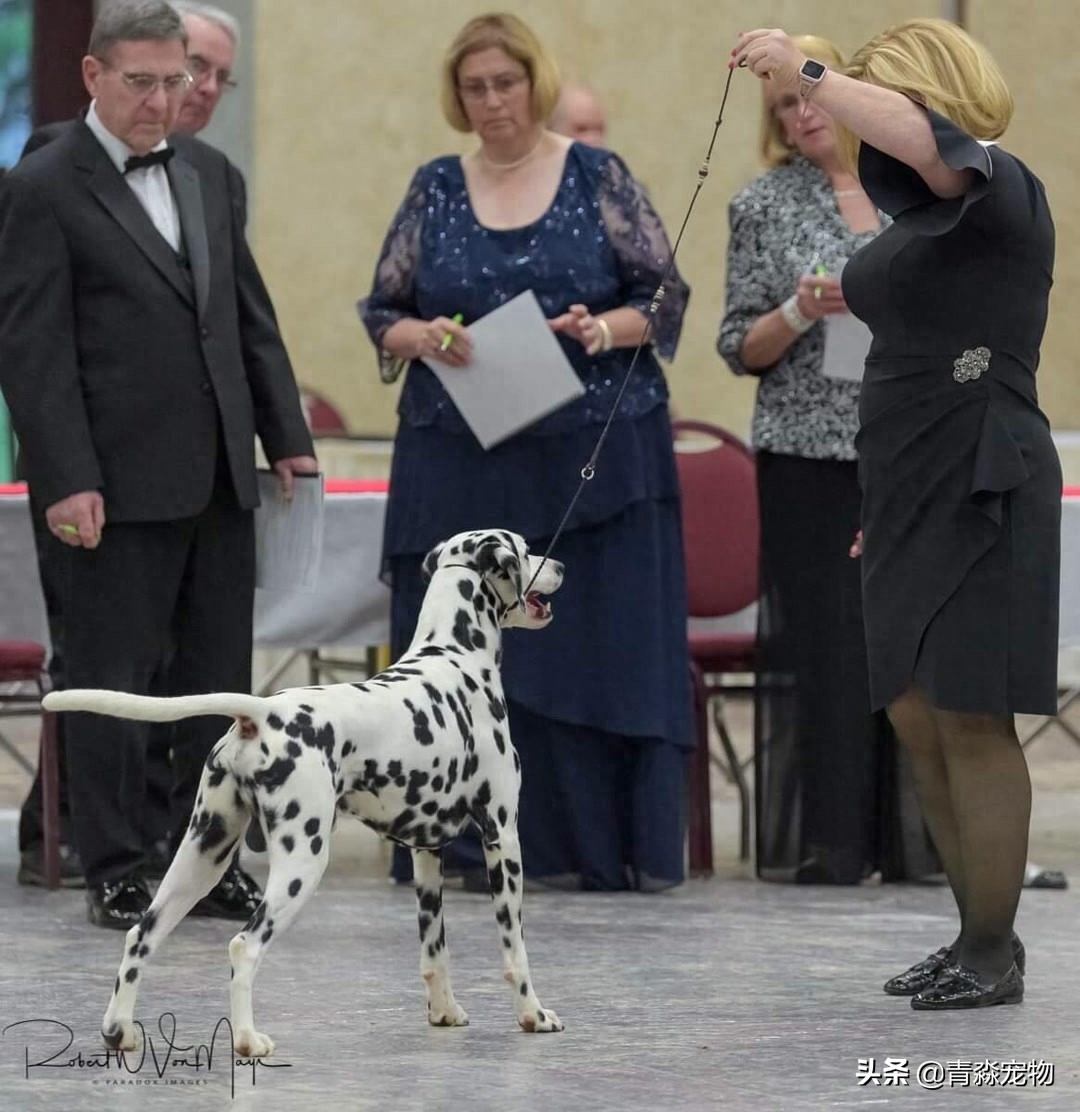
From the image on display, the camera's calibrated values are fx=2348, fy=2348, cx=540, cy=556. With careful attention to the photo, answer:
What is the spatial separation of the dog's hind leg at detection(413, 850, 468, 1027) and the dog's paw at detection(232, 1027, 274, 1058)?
39 cm

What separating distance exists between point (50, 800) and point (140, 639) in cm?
85

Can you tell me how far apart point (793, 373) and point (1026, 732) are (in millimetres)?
3884

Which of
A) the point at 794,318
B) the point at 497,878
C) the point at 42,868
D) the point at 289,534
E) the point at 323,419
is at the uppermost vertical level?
the point at 794,318

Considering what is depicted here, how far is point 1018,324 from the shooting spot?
3.88 meters

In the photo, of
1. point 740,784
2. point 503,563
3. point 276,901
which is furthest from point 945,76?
point 740,784

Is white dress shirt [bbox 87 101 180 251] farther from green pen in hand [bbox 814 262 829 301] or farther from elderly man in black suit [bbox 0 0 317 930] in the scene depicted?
green pen in hand [bbox 814 262 829 301]

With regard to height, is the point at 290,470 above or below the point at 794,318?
below

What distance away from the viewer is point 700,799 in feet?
19.3

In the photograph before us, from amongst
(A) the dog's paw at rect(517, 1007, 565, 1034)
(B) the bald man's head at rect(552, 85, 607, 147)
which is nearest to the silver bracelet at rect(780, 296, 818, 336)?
(A) the dog's paw at rect(517, 1007, 565, 1034)

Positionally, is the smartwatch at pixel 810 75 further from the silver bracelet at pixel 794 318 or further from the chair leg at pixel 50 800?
the chair leg at pixel 50 800

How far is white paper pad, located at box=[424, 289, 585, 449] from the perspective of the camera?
17.3ft

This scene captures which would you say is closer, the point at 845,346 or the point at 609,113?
the point at 845,346

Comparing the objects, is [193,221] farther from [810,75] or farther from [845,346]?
[810,75]

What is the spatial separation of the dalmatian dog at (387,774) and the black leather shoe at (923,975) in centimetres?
71
